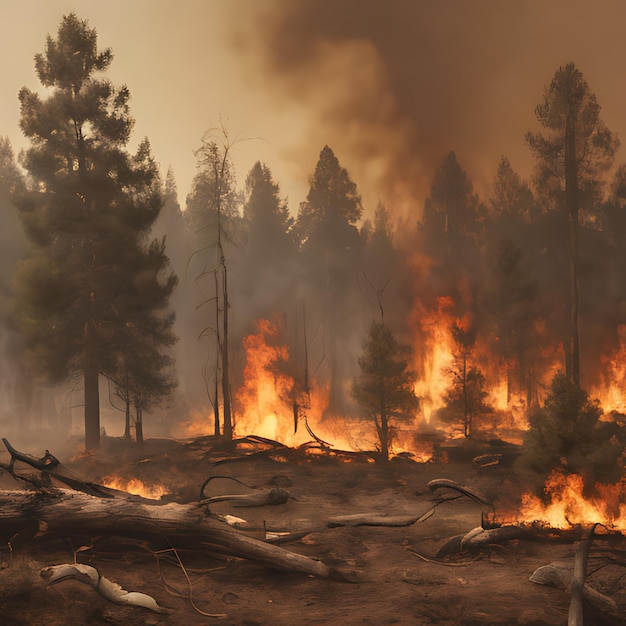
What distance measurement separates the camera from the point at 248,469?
2097 centimetres

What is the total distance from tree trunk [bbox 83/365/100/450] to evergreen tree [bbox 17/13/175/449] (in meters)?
0.04

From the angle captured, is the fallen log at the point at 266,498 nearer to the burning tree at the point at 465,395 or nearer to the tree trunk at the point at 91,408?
→ the tree trunk at the point at 91,408

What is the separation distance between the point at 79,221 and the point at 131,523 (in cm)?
1770

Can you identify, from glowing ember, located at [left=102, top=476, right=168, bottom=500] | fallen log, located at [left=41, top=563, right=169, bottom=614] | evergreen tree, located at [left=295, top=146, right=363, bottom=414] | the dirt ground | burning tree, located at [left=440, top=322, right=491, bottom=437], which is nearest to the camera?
the dirt ground

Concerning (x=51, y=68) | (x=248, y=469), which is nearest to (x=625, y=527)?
→ (x=248, y=469)

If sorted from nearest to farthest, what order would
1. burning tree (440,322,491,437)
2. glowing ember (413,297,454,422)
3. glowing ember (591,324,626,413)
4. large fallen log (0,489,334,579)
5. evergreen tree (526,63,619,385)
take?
large fallen log (0,489,334,579) → burning tree (440,322,491,437) → evergreen tree (526,63,619,385) → glowing ember (591,324,626,413) → glowing ember (413,297,454,422)

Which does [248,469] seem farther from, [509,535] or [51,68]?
[51,68]

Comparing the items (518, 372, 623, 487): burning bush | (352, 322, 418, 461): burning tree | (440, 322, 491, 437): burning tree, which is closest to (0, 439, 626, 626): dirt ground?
(518, 372, 623, 487): burning bush

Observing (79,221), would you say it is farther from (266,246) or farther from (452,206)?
(452,206)

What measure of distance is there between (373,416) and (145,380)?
10.1m

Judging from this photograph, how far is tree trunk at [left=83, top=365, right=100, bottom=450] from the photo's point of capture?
2373cm

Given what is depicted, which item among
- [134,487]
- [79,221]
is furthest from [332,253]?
[134,487]

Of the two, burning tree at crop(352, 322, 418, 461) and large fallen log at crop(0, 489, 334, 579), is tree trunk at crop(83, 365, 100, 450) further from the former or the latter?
large fallen log at crop(0, 489, 334, 579)

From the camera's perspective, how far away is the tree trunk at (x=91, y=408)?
2373cm
